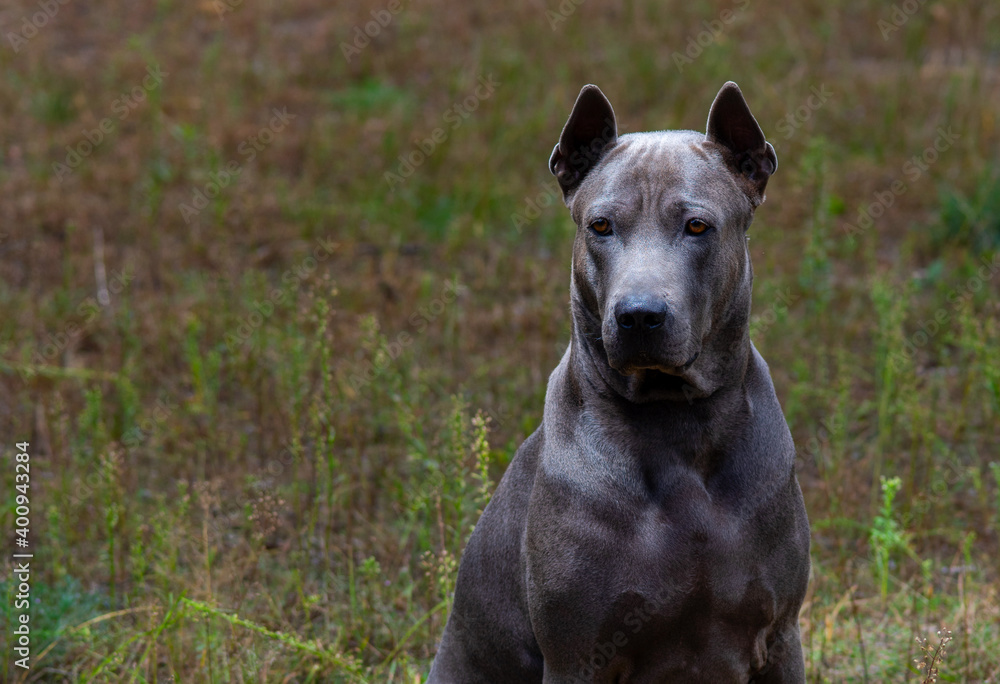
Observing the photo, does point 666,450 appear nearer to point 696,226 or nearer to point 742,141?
point 696,226

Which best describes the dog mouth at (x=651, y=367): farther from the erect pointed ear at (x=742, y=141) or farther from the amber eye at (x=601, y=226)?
the erect pointed ear at (x=742, y=141)

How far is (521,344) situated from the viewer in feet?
21.6

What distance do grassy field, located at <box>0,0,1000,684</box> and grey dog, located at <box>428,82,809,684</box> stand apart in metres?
0.63

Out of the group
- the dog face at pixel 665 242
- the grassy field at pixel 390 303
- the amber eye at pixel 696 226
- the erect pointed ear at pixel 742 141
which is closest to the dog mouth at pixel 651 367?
the dog face at pixel 665 242

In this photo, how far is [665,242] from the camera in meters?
2.49

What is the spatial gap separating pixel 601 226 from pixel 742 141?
435mm

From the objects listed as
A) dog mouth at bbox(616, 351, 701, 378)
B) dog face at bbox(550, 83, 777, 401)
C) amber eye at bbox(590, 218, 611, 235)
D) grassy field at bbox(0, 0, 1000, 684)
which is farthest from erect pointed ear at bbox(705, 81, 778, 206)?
grassy field at bbox(0, 0, 1000, 684)

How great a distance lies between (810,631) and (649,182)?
198 centimetres

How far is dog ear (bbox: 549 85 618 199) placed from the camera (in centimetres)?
272

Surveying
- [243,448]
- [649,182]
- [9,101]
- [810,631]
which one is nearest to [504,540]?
[649,182]

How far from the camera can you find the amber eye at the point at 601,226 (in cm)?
255

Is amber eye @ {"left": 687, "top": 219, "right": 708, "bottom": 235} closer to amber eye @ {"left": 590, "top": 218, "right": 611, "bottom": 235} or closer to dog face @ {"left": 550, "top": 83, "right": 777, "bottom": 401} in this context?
dog face @ {"left": 550, "top": 83, "right": 777, "bottom": 401}

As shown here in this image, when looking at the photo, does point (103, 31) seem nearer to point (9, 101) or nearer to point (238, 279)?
point (9, 101)

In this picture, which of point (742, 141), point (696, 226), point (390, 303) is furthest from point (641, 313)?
point (390, 303)
